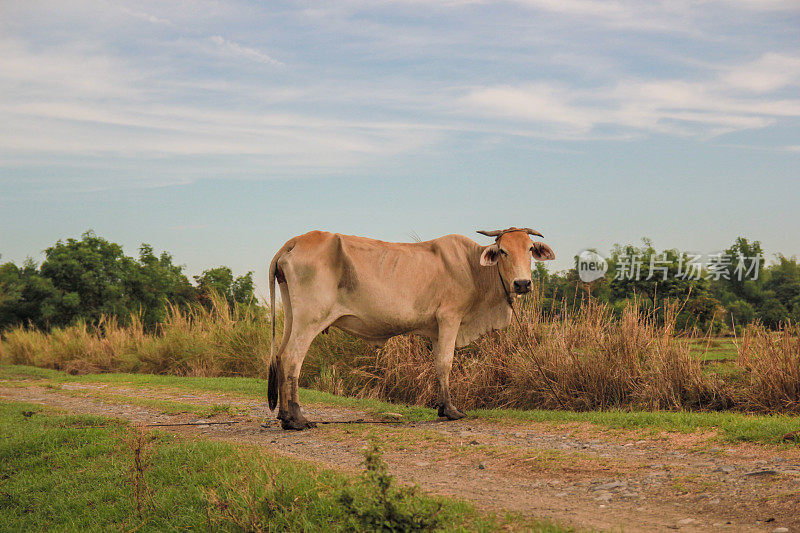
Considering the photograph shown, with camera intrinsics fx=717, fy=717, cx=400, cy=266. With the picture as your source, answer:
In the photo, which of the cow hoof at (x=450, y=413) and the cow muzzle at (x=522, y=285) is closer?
the cow muzzle at (x=522, y=285)

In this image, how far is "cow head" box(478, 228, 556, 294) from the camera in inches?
389

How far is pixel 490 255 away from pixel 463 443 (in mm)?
2954

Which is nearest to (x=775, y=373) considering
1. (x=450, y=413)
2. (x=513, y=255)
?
(x=513, y=255)

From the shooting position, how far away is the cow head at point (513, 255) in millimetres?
9891

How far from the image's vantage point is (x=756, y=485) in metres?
6.20

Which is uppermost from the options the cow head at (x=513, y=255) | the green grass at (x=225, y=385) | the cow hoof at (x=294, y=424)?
the cow head at (x=513, y=255)

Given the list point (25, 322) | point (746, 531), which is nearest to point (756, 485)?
point (746, 531)

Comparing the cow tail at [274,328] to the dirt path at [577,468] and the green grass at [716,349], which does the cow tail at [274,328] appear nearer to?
the dirt path at [577,468]

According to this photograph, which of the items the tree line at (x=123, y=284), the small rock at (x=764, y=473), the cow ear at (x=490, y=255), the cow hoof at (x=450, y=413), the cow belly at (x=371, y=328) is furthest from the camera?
the tree line at (x=123, y=284)

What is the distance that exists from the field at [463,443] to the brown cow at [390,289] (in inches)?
42.0

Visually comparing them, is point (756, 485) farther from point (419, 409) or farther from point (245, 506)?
point (419, 409)

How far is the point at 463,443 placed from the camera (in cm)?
846

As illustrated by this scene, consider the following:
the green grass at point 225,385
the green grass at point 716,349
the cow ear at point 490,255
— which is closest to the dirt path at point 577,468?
the green grass at point 225,385

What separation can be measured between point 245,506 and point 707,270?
20125 millimetres
